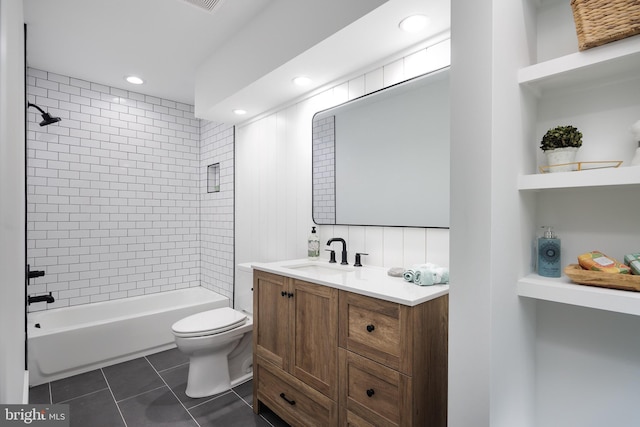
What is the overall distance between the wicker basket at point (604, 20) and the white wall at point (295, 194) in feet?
2.58

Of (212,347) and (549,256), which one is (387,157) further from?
(212,347)

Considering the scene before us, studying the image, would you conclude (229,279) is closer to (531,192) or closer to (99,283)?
(99,283)

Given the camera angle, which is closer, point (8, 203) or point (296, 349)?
point (8, 203)

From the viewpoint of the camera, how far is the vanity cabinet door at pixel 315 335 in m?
1.59

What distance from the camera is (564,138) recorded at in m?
1.05

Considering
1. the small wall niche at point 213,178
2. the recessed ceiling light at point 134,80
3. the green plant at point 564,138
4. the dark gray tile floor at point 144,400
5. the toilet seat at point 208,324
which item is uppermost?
the recessed ceiling light at point 134,80

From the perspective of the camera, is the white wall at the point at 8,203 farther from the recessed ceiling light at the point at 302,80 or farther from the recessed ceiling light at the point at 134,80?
the recessed ceiling light at the point at 134,80

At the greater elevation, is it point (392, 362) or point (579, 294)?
point (579, 294)

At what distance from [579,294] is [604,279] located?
0.26 ft

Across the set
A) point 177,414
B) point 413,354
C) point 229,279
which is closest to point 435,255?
point 413,354

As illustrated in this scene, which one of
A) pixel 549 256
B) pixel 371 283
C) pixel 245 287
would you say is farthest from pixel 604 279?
pixel 245 287

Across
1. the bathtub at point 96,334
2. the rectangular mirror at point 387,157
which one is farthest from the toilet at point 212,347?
the rectangular mirror at point 387,157

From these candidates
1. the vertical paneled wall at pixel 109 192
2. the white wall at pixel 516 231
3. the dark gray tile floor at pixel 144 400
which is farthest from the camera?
the vertical paneled wall at pixel 109 192

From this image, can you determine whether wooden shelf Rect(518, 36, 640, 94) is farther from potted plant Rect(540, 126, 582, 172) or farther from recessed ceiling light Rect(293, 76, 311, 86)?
recessed ceiling light Rect(293, 76, 311, 86)
